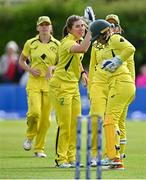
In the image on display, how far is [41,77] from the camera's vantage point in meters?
17.6

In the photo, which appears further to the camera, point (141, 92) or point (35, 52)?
point (141, 92)

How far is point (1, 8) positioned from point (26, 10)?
4.73 ft

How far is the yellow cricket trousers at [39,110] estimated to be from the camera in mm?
17359

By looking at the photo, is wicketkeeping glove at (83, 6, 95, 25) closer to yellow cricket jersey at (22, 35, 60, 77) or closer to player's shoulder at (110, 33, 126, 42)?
player's shoulder at (110, 33, 126, 42)

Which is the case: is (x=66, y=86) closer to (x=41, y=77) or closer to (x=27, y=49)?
(x=41, y=77)

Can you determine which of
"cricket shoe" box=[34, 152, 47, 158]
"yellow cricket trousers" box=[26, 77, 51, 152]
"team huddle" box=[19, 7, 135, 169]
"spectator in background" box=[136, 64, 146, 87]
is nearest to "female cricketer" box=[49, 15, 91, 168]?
"team huddle" box=[19, 7, 135, 169]

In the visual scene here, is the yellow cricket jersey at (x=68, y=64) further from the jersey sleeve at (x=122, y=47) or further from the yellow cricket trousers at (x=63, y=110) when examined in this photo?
the jersey sleeve at (x=122, y=47)

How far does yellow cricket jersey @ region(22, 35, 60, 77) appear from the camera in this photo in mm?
17484

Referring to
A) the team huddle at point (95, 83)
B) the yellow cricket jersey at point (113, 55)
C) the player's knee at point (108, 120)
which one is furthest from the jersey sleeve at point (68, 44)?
the player's knee at point (108, 120)

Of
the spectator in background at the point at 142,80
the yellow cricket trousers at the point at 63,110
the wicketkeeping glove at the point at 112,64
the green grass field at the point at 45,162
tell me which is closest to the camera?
the green grass field at the point at 45,162

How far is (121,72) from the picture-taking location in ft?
47.8

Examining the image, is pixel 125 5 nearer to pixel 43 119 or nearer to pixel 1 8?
pixel 1 8

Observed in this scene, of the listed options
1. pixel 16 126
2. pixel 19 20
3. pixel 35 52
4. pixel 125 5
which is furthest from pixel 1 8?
pixel 35 52

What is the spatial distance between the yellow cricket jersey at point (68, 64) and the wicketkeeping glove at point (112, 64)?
835 millimetres
